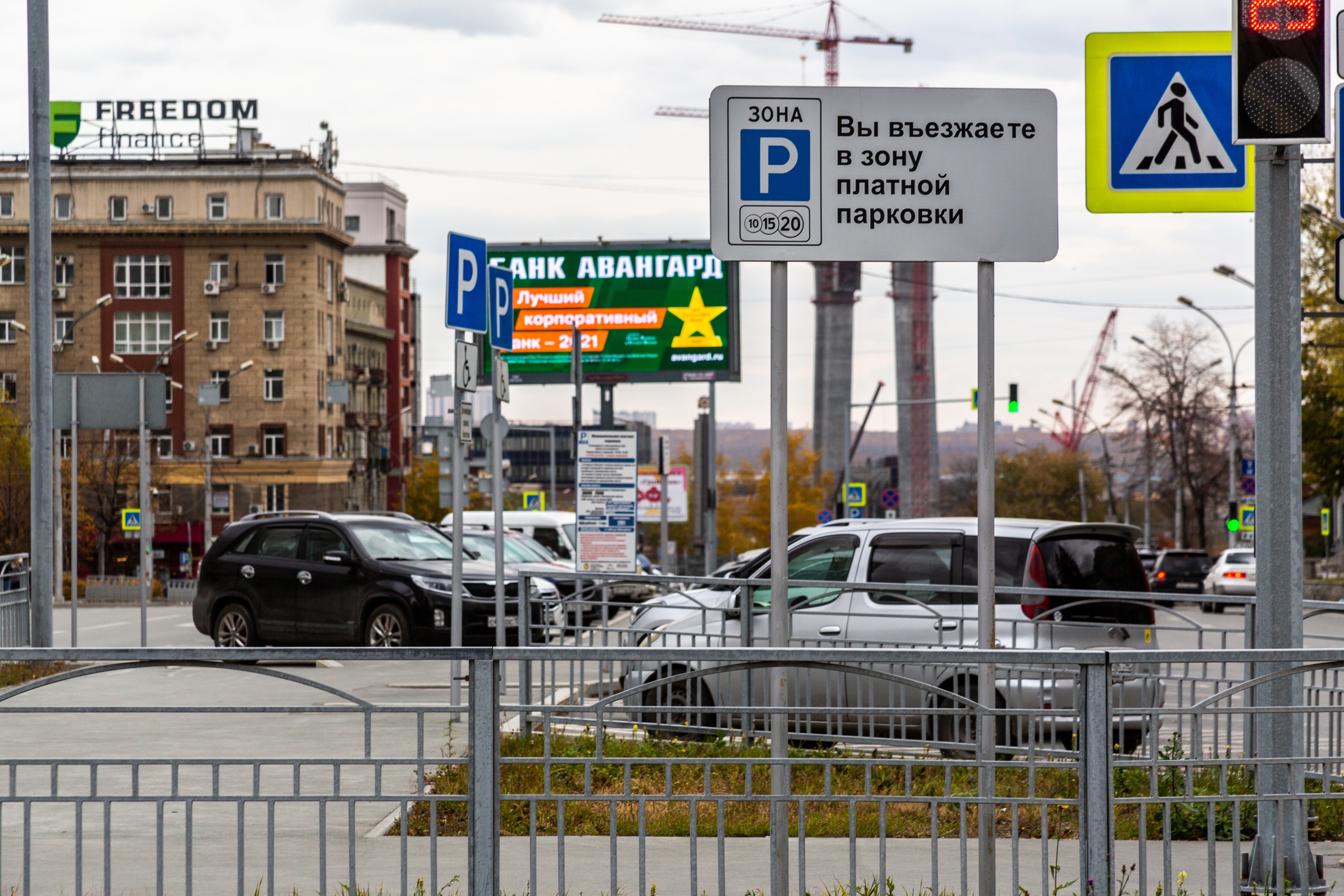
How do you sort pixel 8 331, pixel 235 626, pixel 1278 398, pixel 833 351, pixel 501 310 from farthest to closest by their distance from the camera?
pixel 833 351, pixel 8 331, pixel 235 626, pixel 501 310, pixel 1278 398

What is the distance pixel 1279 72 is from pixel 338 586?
1388 centimetres

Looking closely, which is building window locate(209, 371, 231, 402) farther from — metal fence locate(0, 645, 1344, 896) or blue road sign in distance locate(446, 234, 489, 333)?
metal fence locate(0, 645, 1344, 896)

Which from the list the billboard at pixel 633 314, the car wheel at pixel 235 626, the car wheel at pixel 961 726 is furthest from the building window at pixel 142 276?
the car wheel at pixel 961 726

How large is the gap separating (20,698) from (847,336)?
421 ft

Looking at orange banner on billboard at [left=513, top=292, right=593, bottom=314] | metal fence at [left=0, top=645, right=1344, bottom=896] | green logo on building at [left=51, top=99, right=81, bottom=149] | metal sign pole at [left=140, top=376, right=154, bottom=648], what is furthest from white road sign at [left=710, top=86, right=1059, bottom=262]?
orange banner on billboard at [left=513, top=292, right=593, bottom=314]

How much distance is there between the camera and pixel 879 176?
5.33 meters

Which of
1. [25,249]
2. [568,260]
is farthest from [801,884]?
[25,249]

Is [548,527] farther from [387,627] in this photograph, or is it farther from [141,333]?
[141,333]

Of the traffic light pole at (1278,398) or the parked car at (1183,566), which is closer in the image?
the traffic light pole at (1278,398)

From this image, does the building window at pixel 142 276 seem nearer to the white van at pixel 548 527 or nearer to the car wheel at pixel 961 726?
the white van at pixel 548 527

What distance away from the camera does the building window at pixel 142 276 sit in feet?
276

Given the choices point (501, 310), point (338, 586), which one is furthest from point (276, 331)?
point (501, 310)

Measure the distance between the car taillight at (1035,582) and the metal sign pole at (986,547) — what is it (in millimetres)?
5091

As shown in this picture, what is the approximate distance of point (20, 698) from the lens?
4738mm
